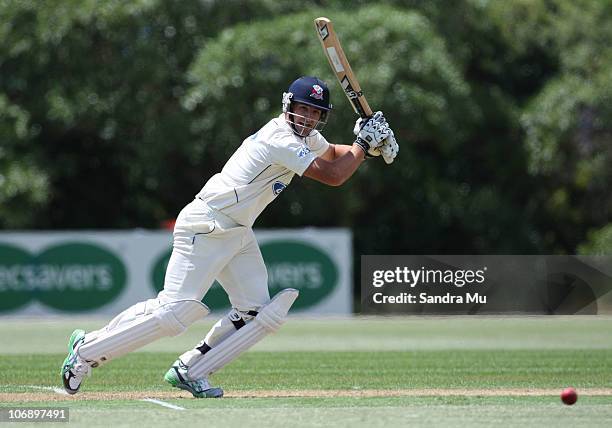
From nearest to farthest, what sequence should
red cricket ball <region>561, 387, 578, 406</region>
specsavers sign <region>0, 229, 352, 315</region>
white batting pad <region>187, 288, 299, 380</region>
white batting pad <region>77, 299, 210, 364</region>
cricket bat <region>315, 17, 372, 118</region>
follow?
red cricket ball <region>561, 387, 578, 406</region> < white batting pad <region>77, 299, 210, 364</region> < white batting pad <region>187, 288, 299, 380</region> < cricket bat <region>315, 17, 372, 118</region> < specsavers sign <region>0, 229, 352, 315</region>

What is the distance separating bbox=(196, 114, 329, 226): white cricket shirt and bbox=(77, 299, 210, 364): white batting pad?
0.66 m

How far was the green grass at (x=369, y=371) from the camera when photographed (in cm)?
622

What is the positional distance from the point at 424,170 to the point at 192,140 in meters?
5.00

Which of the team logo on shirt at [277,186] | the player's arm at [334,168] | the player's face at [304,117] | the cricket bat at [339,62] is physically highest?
the cricket bat at [339,62]

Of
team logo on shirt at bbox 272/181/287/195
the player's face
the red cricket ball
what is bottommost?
the red cricket ball

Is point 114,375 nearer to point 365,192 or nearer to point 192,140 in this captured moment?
point 192,140

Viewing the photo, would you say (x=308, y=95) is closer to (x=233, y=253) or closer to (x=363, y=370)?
(x=233, y=253)

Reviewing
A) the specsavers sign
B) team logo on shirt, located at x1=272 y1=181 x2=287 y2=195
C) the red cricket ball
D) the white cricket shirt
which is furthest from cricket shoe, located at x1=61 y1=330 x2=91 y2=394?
the specsavers sign

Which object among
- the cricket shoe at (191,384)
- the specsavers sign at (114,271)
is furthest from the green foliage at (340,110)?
the cricket shoe at (191,384)

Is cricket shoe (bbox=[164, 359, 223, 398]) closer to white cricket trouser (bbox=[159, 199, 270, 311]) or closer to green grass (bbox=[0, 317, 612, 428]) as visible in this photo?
green grass (bbox=[0, 317, 612, 428])

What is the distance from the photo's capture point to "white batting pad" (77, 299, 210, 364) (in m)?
7.01

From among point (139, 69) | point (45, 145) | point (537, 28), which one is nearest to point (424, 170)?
point (537, 28)

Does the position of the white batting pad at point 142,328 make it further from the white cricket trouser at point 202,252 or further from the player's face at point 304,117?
the player's face at point 304,117

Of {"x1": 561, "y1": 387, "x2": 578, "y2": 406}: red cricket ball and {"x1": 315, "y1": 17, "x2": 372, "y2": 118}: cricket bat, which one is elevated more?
{"x1": 315, "y1": 17, "x2": 372, "y2": 118}: cricket bat
